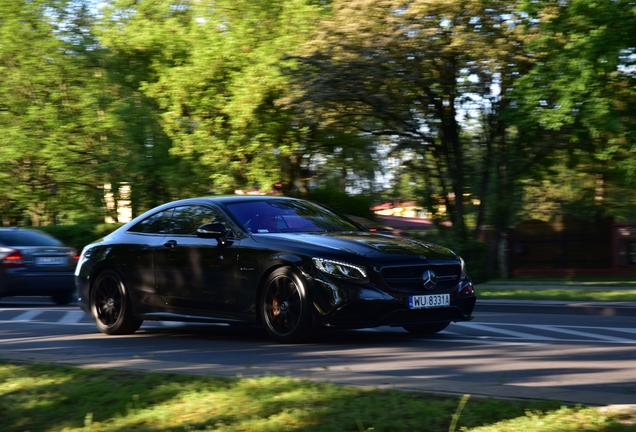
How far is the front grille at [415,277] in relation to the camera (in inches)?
362

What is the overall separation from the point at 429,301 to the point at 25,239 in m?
11.4

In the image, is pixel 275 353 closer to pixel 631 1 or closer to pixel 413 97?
pixel 631 1

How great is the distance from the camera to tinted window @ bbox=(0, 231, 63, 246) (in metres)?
18.5

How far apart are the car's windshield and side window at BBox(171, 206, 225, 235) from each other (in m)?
0.20

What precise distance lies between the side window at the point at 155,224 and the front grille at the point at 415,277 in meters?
2.82

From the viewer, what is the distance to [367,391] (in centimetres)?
598

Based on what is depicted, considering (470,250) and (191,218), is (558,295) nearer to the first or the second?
(470,250)

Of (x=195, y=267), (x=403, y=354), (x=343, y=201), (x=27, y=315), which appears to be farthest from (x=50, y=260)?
(x=343, y=201)

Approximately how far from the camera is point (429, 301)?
369 inches

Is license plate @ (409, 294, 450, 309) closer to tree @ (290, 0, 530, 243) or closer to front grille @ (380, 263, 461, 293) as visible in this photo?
front grille @ (380, 263, 461, 293)

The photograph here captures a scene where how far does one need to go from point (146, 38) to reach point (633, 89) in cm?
1662

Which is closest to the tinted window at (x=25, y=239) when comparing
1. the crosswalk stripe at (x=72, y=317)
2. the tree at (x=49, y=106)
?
the crosswalk stripe at (x=72, y=317)

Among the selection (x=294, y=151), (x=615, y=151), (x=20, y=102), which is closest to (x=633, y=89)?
(x=615, y=151)

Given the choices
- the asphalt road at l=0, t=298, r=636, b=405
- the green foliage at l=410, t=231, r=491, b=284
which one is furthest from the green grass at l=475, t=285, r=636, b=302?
the green foliage at l=410, t=231, r=491, b=284
